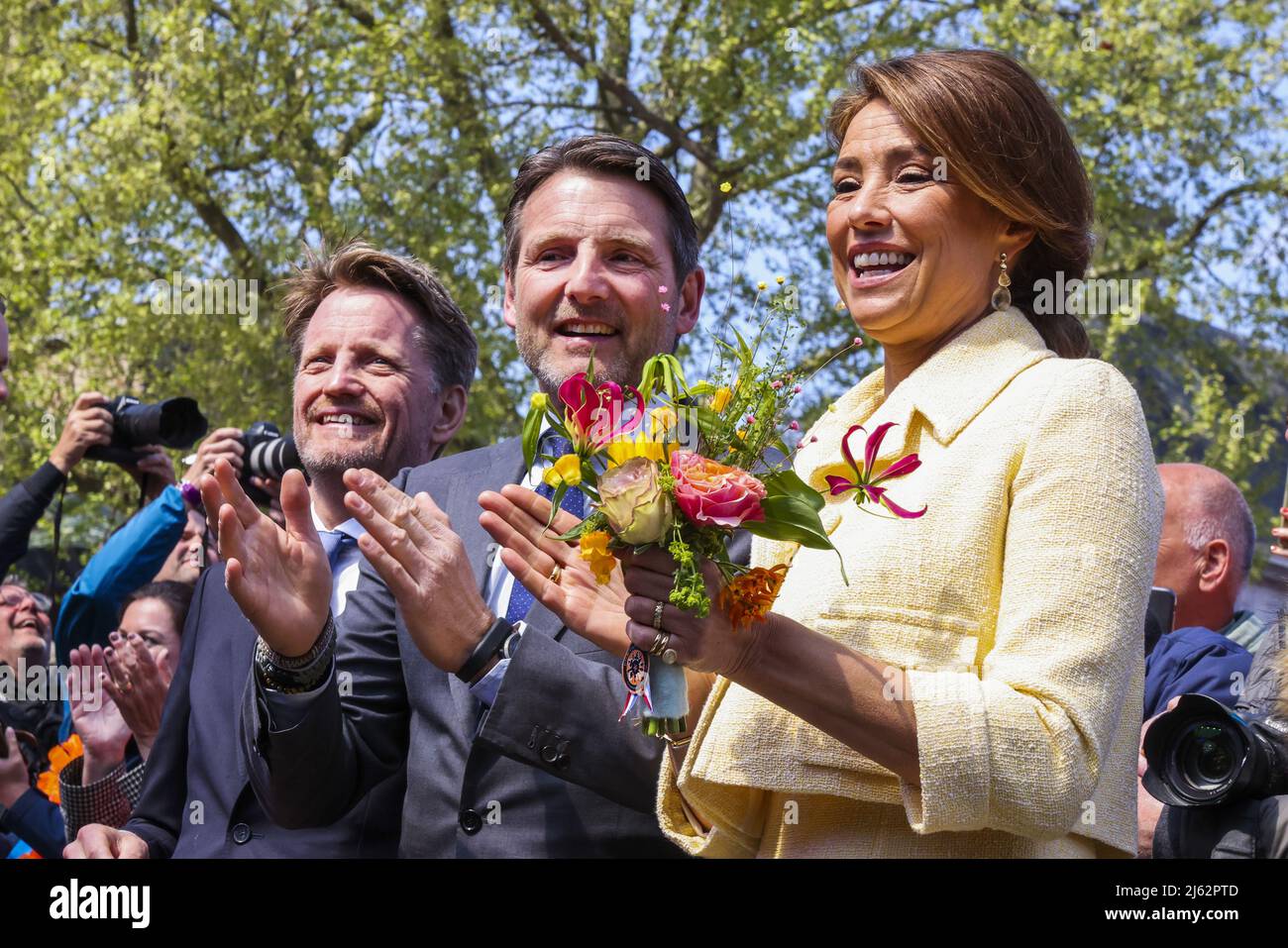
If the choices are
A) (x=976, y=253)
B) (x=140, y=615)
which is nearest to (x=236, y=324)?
(x=140, y=615)

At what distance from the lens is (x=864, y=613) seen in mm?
2275

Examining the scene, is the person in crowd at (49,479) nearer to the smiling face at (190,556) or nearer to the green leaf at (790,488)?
the smiling face at (190,556)

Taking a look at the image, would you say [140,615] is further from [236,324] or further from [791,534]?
[236,324]

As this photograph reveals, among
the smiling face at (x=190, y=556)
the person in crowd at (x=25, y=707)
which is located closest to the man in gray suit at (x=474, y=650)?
the person in crowd at (x=25, y=707)

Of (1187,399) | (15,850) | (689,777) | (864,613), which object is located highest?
(1187,399)

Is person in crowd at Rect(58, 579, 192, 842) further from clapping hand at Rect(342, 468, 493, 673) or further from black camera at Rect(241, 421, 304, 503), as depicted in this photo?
clapping hand at Rect(342, 468, 493, 673)

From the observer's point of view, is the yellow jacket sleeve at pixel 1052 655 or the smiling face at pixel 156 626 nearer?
the yellow jacket sleeve at pixel 1052 655

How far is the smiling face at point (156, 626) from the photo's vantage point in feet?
17.8

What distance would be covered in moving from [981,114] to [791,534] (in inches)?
31.4

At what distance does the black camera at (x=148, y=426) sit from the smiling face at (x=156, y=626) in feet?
1.87

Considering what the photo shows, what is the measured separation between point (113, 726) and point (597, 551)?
10.8 ft

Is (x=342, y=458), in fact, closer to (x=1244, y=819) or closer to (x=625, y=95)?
(x=1244, y=819)

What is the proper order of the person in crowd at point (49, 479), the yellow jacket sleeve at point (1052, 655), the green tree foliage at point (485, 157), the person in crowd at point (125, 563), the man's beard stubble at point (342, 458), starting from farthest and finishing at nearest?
the green tree foliage at point (485, 157) → the person in crowd at point (125, 563) → the person in crowd at point (49, 479) → the man's beard stubble at point (342, 458) → the yellow jacket sleeve at point (1052, 655)

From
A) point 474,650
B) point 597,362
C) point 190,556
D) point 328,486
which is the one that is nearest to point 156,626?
point 190,556
